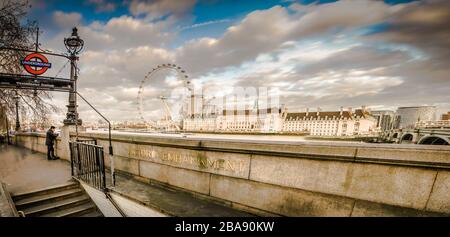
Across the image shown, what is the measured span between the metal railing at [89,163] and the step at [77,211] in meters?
0.53

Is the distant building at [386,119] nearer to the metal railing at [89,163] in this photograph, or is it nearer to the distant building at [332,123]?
the distant building at [332,123]

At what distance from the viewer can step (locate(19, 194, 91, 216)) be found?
4877mm

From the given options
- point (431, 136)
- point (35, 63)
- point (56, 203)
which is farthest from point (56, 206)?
point (431, 136)

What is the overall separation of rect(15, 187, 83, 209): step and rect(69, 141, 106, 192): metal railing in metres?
0.40

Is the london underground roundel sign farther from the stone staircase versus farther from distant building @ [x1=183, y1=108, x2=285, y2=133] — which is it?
distant building @ [x1=183, y1=108, x2=285, y2=133]

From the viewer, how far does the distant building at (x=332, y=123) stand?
111 m

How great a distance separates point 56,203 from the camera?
536cm

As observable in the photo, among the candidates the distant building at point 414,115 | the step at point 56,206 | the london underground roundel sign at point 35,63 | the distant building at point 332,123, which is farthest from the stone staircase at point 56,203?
the distant building at point 414,115

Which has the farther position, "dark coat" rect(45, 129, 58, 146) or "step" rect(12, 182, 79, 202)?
"dark coat" rect(45, 129, 58, 146)

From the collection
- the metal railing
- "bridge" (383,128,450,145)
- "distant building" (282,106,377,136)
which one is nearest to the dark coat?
the metal railing

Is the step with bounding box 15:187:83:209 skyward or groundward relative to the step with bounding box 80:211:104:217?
skyward

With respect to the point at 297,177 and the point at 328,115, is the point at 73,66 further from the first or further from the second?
the point at 328,115
